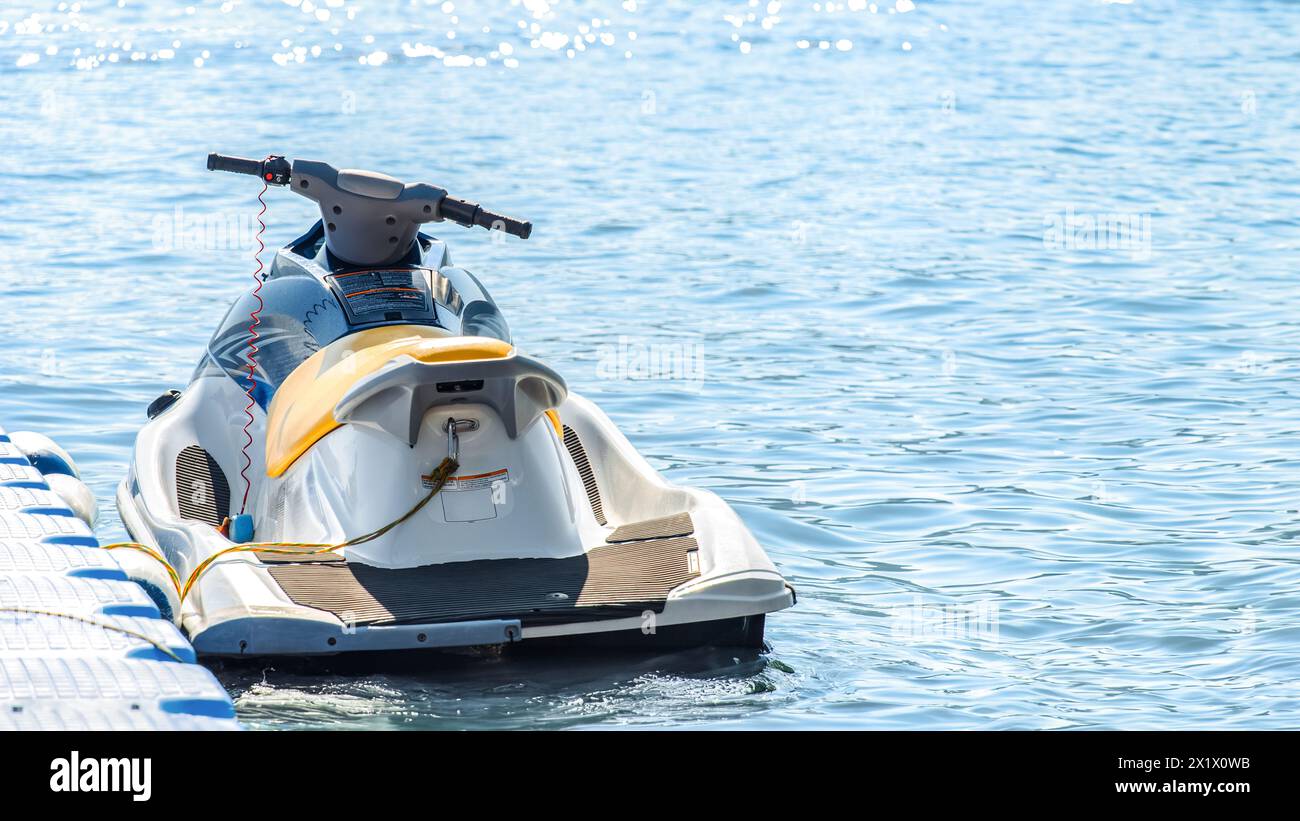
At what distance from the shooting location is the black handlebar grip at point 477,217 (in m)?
6.06

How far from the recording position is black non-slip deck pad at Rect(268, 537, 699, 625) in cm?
496

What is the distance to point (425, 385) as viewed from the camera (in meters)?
5.23

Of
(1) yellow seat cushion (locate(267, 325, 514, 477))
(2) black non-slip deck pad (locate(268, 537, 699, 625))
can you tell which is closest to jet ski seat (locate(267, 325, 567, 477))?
(1) yellow seat cushion (locate(267, 325, 514, 477))

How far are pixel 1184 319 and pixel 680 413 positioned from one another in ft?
12.9

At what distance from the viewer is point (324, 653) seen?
4.85 m

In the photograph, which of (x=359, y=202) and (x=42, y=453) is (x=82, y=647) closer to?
(x=42, y=453)

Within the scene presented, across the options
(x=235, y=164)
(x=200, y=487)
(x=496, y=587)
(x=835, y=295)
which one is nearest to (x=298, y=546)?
(x=496, y=587)

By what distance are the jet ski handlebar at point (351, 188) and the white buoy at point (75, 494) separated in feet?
4.15

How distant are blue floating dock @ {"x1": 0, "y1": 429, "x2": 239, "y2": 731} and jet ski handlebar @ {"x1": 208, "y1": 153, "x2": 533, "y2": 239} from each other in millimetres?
1705

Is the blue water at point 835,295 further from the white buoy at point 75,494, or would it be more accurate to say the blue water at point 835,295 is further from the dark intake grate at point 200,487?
the dark intake grate at point 200,487

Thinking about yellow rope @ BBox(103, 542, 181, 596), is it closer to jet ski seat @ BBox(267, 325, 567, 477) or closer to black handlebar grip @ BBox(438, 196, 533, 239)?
jet ski seat @ BBox(267, 325, 567, 477)

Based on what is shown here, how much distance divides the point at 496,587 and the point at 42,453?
2242 millimetres

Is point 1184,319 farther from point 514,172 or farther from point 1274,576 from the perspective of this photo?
point 514,172
